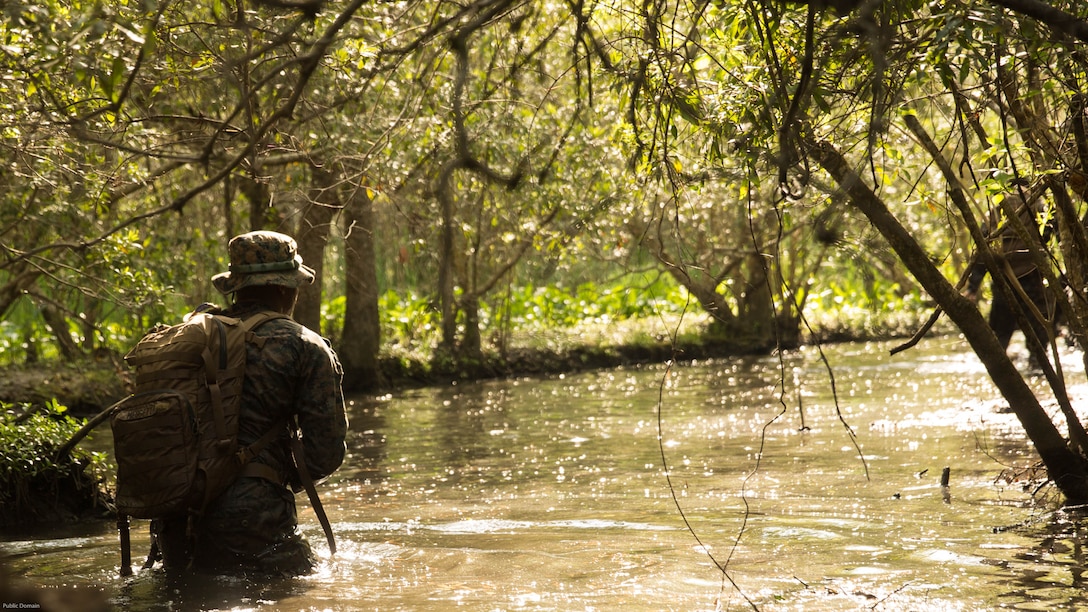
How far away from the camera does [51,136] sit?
662 centimetres

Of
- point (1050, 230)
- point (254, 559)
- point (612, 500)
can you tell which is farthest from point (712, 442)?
point (254, 559)

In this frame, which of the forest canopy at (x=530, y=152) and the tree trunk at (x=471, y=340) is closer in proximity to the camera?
the forest canopy at (x=530, y=152)

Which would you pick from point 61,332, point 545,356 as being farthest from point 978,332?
point 545,356

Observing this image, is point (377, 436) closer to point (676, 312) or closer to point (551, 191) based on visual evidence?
point (551, 191)

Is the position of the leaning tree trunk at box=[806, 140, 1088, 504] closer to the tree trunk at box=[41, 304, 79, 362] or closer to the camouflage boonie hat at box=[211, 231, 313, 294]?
the camouflage boonie hat at box=[211, 231, 313, 294]

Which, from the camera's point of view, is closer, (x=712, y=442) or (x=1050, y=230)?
(x=1050, y=230)

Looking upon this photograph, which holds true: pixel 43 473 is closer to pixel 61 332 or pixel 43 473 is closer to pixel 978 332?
pixel 978 332

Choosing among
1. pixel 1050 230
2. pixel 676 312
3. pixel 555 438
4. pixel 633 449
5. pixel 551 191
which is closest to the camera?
pixel 1050 230

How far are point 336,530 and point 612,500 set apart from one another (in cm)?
208

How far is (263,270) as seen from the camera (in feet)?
17.7

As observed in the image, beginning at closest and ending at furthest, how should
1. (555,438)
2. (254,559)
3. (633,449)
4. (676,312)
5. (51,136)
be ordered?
(254,559) < (51,136) < (633,449) < (555,438) < (676,312)

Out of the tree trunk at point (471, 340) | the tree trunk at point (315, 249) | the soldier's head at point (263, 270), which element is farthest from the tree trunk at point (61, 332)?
the soldier's head at point (263, 270)

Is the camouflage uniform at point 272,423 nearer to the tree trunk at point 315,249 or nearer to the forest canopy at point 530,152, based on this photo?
the forest canopy at point 530,152

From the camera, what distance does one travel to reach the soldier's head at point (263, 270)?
538 centimetres
